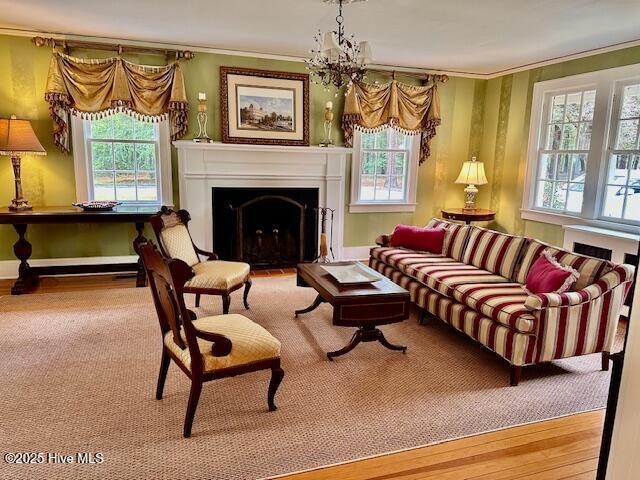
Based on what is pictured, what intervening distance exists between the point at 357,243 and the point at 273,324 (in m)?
2.54

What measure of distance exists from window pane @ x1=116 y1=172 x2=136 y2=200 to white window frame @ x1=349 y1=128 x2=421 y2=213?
266cm

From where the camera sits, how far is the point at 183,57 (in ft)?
16.1

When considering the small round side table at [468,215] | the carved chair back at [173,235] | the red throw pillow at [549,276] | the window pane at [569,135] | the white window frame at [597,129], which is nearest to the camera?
the red throw pillow at [549,276]

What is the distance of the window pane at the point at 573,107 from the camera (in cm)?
490

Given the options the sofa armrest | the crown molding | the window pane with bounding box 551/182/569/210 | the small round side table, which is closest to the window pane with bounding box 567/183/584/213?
the window pane with bounding box 551/182/569/210

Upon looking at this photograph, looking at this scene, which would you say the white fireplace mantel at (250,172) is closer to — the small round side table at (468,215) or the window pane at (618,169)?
the small round side table at (468,215)

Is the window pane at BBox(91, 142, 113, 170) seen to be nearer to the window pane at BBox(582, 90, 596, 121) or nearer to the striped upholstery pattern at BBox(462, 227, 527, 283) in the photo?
the striped upholstery pattern at BBox(462, 227, 527, 283)

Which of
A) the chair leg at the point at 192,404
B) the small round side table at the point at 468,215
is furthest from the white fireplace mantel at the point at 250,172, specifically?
the chair leg at the point at 192,404

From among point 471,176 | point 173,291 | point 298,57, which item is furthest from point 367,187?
point 173,291

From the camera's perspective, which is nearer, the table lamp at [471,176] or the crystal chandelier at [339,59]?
the crystal chandelier at [339,59]

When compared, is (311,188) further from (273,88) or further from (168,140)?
(168,140)

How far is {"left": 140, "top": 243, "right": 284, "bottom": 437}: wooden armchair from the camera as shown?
6.82ft

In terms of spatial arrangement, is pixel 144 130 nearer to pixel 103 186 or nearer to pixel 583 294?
pixel 103 186

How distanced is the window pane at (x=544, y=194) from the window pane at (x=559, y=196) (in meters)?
0.06
